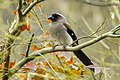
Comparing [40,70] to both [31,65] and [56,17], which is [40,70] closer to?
[31,65]

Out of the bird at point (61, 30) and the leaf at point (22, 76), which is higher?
the leaf at point (22, 76)

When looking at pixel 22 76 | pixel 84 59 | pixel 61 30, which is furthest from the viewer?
pixel 61 30

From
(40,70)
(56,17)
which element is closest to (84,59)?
(40,70)

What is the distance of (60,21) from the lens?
371 cm

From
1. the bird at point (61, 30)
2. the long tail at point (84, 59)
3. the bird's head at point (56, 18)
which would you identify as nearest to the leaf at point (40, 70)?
the long tail at point (84, 59)

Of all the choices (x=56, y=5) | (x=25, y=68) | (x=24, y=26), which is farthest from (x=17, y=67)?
(x=56, y=5)

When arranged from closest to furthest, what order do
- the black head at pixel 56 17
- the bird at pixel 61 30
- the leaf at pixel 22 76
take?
the leaf at pixel 22 76
the bird at pixel 61 30
the black head at pixel 56 17

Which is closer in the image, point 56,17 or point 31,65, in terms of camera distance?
point 31,65

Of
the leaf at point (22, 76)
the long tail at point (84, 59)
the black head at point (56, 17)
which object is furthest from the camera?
the black head at point (56, 17)

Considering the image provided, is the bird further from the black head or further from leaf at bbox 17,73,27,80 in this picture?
leaf at bbox 17,73,27,80

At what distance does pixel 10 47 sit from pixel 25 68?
0.15 meters

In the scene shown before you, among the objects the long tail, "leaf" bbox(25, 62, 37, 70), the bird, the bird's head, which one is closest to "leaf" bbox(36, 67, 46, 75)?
"leaf" bbox(25, 62, 37, 70)

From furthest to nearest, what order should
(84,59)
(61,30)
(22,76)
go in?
(61,30) < (84,59) < (22,76)

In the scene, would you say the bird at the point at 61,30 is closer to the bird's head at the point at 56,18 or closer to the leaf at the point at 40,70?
the bird's head at the point at 56,18
